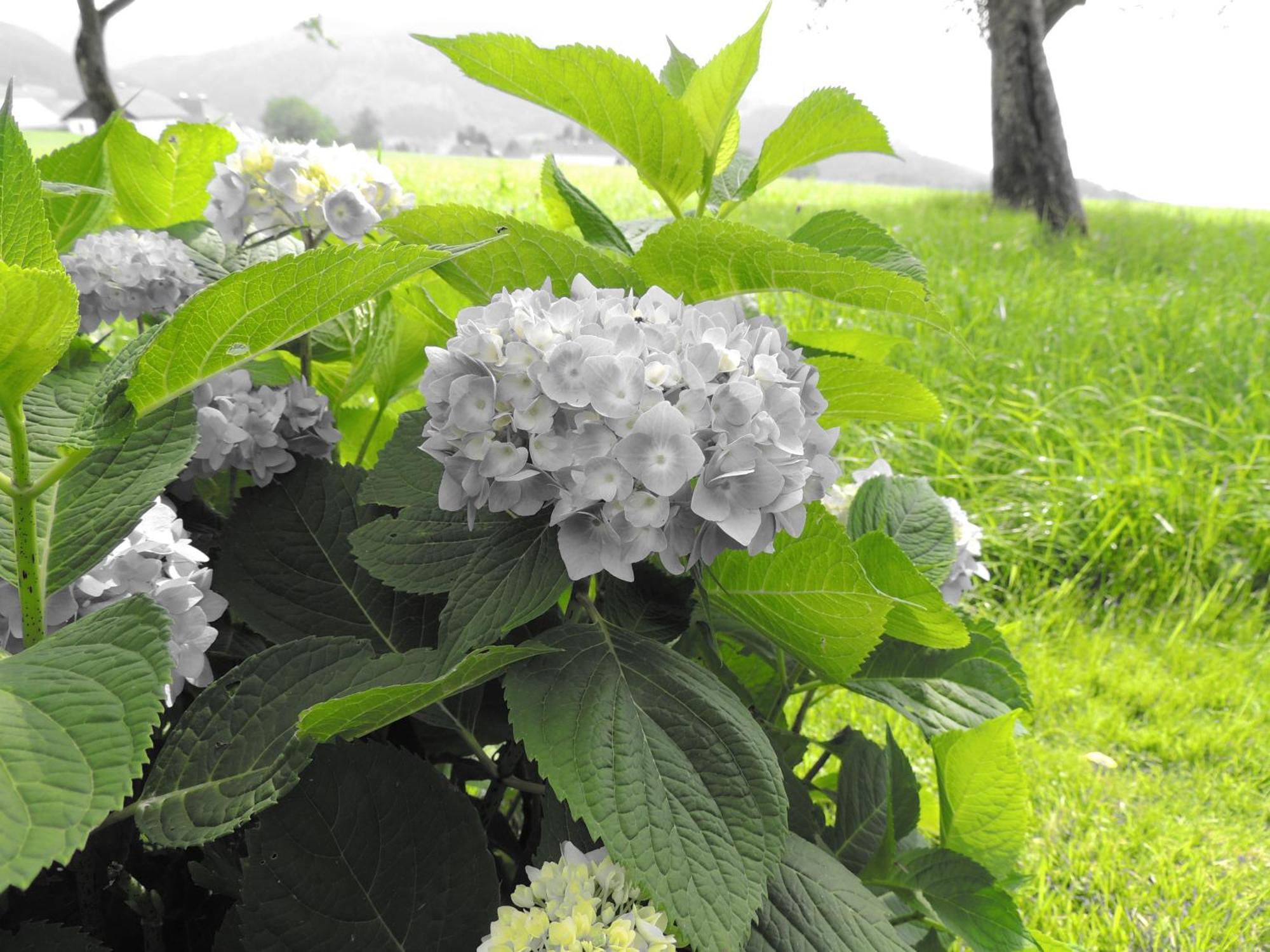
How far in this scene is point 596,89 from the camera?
2.86 ft

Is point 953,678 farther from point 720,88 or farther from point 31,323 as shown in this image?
point 31,323

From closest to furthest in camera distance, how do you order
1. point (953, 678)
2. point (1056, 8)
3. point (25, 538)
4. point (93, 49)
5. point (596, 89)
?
point (25, 538) → point (596, 89) → point (953, 678) → point (93, 49) → point (1056, 8)

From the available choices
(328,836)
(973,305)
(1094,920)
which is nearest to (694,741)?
(328,836)

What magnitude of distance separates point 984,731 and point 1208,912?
4.95 feet

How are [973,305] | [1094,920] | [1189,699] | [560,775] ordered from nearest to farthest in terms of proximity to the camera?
1. [560,775]
2. [1094,920]
3. [1189,699]
4. [973,305]

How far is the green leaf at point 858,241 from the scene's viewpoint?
0.92 m

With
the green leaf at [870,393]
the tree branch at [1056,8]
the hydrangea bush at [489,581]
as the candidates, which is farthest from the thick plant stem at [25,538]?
the tree branch at [1056,8]

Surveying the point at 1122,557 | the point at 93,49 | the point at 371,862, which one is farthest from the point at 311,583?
the point at 93,49

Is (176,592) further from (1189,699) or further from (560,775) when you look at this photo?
(1189,699)

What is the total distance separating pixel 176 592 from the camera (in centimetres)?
76

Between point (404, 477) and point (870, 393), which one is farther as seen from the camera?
point (870, 393)

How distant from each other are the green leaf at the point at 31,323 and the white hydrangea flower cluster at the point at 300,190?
0.48 m

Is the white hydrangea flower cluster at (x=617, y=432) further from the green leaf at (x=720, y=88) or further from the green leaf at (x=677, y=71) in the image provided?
the green leaf at (x=677, y=71)

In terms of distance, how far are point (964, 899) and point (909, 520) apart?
0.37 m
